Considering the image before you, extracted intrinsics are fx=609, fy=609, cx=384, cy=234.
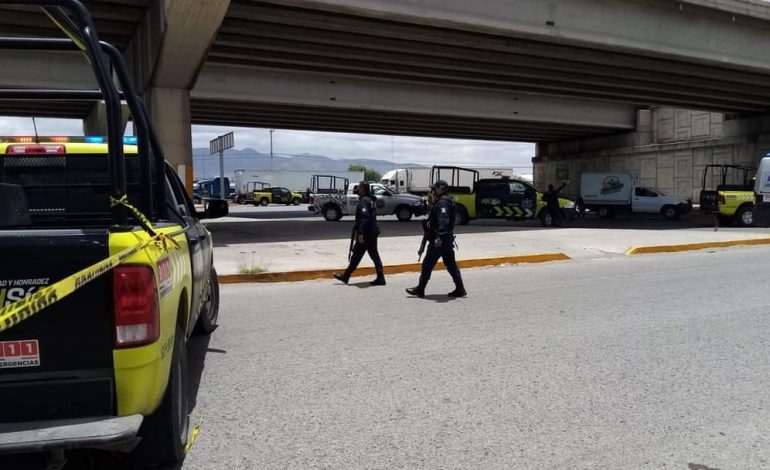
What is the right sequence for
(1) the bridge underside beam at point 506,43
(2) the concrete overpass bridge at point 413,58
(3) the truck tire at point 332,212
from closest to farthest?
(2) the concrete overpass bridge at point 413,58 < (1) the bridge underside beam at point 506,43 < (3) the truck tire at point 332,212

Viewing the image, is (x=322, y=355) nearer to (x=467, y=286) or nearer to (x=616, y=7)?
(x=467, y=286)

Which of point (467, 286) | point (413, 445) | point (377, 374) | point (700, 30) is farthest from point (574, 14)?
point (413, 445)

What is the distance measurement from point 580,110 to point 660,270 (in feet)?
79.8

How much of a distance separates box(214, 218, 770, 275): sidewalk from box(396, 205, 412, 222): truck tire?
27.3 feet

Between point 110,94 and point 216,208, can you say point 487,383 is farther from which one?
point 110,94

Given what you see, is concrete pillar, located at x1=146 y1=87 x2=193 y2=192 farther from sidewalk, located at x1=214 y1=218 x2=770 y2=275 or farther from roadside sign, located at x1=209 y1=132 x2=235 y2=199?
roadside sign, located at x1=209 y1=132 x2=235 y2=199

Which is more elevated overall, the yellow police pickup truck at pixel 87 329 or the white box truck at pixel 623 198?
the white box truck at pixel 623 198

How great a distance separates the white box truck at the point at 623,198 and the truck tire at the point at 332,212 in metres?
14.1

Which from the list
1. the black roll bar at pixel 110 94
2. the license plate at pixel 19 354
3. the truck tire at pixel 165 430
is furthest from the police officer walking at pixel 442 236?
the license plate at pixel 19 354

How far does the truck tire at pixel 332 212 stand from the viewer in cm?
2670

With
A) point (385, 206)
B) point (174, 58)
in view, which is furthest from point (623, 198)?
point (174, 58)

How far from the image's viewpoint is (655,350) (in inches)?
224

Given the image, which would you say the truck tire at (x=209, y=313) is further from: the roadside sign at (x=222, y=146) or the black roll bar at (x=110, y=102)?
the roadside sign at (x=222, y=146)

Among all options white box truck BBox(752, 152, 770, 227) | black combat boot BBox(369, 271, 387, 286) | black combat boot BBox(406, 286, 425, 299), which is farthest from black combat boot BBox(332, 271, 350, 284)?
white box truck BBox(752, 152, 770, 227)
